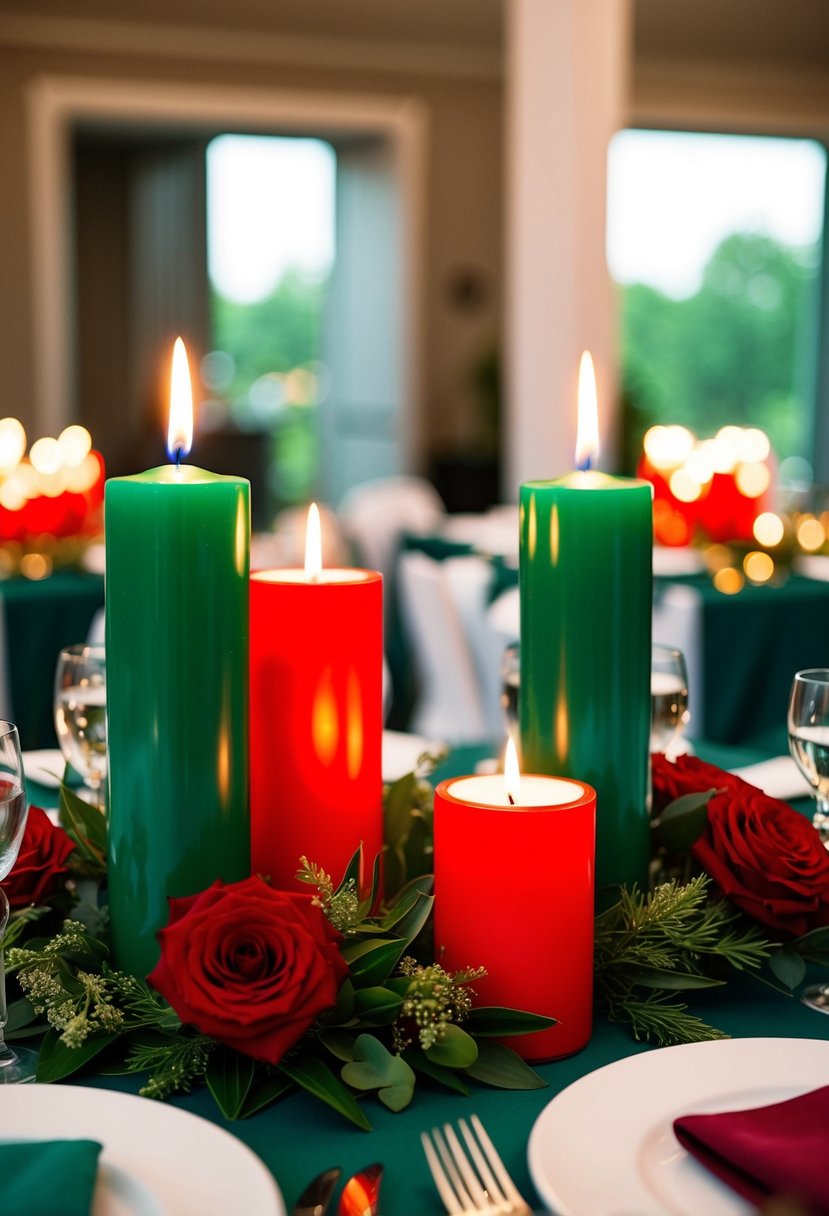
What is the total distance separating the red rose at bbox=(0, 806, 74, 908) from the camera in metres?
0.81

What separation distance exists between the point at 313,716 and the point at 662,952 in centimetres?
24

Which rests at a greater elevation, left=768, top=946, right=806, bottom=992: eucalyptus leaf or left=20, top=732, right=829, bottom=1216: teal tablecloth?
left=768, top=946, right=806, bottom=992: eucalyptus leaf

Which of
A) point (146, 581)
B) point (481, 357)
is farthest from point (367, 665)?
point (481, 357)

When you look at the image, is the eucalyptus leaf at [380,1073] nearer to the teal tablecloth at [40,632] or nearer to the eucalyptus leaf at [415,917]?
the eucalyptus leaf at [415,917]

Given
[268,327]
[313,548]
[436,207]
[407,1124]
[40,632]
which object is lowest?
[40,632]

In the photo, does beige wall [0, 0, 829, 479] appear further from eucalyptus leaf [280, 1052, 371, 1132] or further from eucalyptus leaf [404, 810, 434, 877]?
eucalyptus leaf [280, 1052, 371, 1132]

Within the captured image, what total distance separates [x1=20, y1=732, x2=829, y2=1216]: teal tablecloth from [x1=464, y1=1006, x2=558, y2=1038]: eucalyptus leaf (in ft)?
0.10

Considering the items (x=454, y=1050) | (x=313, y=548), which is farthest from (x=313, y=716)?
(x=454, y=1050)

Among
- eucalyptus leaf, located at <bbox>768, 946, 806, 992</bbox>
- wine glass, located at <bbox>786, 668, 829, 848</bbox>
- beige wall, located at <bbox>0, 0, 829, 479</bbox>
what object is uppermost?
beige wall, located at <bbox>0, 0, 829, 479</bbox>

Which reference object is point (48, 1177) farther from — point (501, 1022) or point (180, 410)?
point (180, 410)

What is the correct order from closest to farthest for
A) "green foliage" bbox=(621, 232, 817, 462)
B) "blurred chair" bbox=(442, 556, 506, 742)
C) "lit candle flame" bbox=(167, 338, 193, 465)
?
"lit candle flame" bbox=(167, 338, 193, 465) → "blurred chair" bbox=(442, 556, 506, 742) → "green foliage" bbox=(621, 232, 817, 462)

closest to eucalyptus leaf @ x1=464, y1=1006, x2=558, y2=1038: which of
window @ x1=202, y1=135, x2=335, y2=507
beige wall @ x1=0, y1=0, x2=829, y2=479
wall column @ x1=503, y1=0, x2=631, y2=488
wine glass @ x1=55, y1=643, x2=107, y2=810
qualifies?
wine glass @ x1=55, y1=643, x2=107, y2=810

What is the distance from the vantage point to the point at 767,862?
81cm

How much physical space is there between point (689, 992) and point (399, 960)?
196 mm
